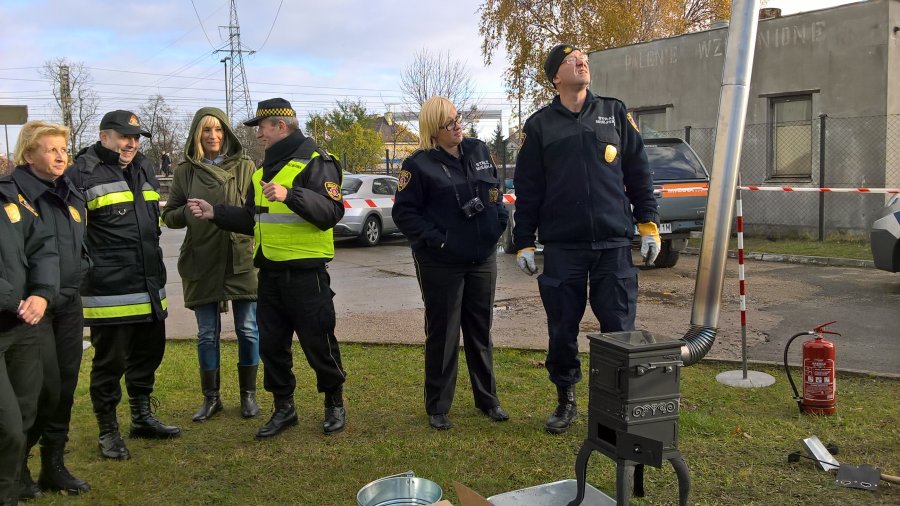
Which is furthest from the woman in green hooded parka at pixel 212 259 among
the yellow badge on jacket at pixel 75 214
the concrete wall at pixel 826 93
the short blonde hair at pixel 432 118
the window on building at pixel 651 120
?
the window on building at pixel 651 120

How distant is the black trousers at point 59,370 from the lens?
12.5ft

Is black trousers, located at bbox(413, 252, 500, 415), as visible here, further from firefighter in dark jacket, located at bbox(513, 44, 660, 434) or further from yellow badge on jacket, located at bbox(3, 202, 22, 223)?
yellow badge on jacket, located at bbox(3, 202, 22, 223)

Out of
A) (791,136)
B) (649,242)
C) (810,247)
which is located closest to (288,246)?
(649,242)

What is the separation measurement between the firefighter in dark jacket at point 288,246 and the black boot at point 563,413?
4.42 feet

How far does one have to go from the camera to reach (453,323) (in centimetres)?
499

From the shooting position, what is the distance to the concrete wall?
14.6 meters

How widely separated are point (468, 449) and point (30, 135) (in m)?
2.88

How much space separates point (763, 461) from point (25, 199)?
13.1 ft

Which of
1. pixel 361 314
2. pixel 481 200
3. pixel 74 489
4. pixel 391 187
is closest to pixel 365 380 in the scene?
pixel 481 200

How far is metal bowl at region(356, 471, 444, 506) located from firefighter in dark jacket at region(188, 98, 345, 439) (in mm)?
1486

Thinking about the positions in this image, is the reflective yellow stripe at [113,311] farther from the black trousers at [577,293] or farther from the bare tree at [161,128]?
the bare tree at [161,128]

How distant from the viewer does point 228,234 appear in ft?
17.1

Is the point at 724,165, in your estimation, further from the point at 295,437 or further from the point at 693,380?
the point at 295,437

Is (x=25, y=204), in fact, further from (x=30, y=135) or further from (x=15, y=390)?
(x=15, y=390)
